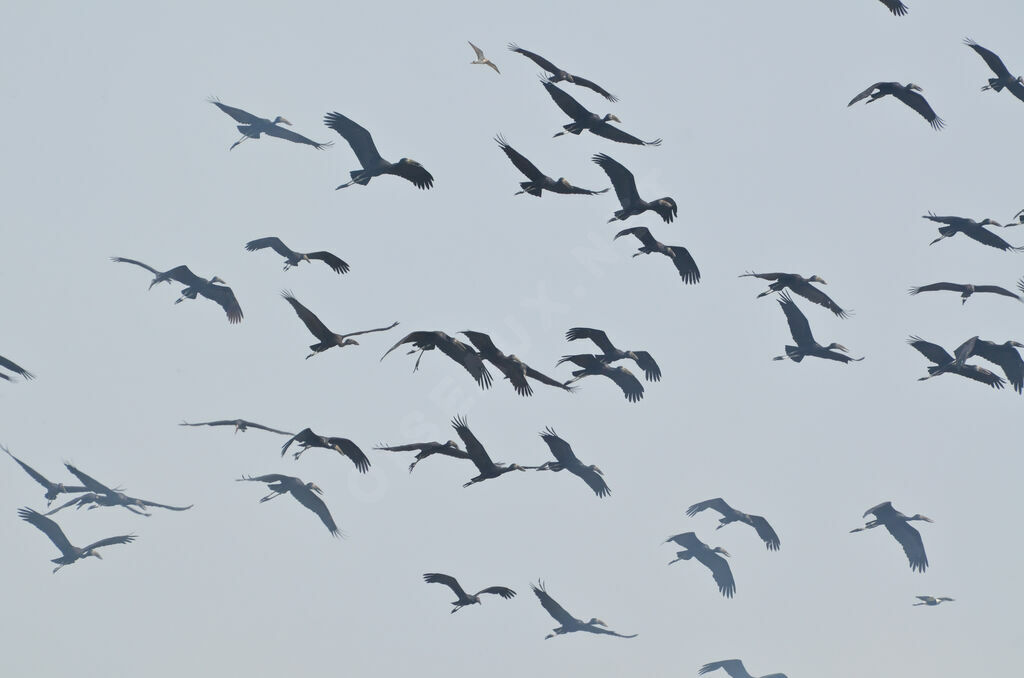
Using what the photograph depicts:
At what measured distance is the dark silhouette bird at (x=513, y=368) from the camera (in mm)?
33125

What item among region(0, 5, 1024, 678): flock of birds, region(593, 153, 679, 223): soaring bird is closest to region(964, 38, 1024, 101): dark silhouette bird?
region(0, 5, 1024, 678): flock of birds

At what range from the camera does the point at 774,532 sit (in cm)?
4997

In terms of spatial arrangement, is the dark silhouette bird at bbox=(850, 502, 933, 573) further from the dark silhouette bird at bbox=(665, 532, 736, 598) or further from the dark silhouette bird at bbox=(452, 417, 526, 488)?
the dark silhouette bird at bbox=(452, 417, 526, 488)

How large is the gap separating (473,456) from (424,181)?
7.59 meters

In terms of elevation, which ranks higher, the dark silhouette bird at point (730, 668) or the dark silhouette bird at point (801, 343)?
the dark silhouette bird at point (801, 343)

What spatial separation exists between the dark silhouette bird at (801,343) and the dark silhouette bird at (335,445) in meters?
14.0

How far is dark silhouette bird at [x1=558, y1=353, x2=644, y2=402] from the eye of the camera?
39.8 m

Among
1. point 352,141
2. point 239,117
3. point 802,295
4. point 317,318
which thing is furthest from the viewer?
point 239,117

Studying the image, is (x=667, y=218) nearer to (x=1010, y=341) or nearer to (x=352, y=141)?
(x=352, y=141)

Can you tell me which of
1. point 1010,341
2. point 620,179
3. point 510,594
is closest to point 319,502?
point 510,594

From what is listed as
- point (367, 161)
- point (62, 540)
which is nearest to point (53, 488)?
point (62, 540)

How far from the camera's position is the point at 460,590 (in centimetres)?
3700

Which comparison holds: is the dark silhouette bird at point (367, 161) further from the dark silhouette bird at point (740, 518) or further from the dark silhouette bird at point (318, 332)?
the dark silhouette bird at point (740, 518)

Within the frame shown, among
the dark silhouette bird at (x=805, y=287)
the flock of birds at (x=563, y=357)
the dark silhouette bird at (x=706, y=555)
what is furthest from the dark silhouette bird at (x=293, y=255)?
the dark silhouette bird at (x=706, y=555)
